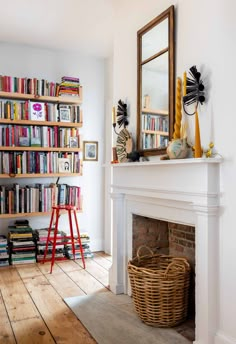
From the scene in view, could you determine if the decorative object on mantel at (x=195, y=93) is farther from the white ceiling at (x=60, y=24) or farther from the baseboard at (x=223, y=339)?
the white ceiling at (x=60, y=24)

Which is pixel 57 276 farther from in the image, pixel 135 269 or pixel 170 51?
pixel 170 51

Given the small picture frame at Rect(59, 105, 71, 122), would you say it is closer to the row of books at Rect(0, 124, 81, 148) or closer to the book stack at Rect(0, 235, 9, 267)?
the row of books at Rect(0, 124, 81, 148)

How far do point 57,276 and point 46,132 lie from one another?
1.75m

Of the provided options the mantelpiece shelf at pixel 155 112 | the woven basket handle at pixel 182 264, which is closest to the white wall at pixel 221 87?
the mantelpiece shelf at pixel 155 112

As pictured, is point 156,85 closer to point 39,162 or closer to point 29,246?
point 39,162

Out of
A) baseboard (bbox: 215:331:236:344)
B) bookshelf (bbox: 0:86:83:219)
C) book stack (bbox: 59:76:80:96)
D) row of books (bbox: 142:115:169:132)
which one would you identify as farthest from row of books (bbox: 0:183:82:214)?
baseboard (bbox: 215:331:236:344)

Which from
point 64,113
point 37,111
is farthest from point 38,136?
point 64,113

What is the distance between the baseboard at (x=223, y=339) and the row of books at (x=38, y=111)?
3.17 meters

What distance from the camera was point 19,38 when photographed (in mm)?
4180

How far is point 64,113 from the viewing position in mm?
4504

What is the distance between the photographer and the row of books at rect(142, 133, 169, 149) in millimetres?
2633

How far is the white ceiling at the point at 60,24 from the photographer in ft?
11.0

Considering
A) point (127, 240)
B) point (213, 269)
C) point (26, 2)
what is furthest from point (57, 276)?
point (26, 2)

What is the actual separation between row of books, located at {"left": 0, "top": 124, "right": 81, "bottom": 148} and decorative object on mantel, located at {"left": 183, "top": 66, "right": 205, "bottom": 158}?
2446mm
